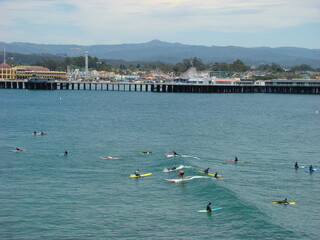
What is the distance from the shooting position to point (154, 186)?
37625 mm

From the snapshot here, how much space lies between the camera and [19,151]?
5012cm

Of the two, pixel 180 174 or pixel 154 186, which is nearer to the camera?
pixel 154 186

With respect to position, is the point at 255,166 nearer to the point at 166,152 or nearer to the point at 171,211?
the point at 166,152

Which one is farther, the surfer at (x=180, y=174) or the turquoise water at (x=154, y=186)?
the surfer at (x=180, y=174)

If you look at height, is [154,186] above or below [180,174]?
below

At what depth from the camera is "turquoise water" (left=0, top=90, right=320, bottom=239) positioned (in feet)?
95.8

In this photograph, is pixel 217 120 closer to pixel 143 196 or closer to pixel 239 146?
pixel 239 146

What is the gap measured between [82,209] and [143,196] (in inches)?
197

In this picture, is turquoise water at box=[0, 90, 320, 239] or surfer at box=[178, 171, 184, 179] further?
surfer at box=[178, 171, 184, 179]

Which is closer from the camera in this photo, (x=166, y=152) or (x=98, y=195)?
(x=98, y=195)

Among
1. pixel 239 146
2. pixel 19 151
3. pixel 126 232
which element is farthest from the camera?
pixel 239 146

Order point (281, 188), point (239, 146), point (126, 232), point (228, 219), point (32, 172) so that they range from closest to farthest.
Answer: point (126, 232) < point (228, 219) < point (281, 188) < point (32, 172) < point (239, 146)

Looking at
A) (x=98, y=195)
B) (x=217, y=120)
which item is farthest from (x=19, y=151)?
(x=217, y=120)

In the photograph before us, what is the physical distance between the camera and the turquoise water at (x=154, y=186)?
2919 centimetres
